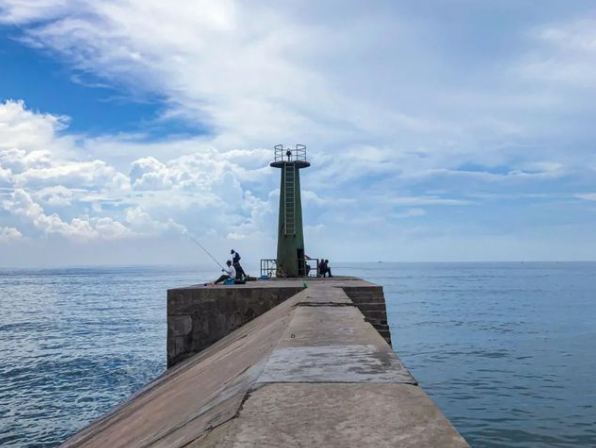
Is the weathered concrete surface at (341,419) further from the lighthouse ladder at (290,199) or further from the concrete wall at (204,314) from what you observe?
the lighthouse ladder at (290,199)

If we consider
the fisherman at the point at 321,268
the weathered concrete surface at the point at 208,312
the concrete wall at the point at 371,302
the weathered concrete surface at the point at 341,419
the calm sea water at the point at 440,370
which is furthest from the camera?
the fisherman at the point at 321,268

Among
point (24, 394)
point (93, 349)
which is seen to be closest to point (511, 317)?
point (93, 349)

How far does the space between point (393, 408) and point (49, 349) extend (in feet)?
66.7

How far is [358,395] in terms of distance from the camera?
10.8ft

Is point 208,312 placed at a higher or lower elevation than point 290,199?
lower

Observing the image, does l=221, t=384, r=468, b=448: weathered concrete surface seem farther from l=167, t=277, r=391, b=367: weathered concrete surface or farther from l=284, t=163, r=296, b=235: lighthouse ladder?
l=284, t=163, r=296, b=235: lighthouse ladder

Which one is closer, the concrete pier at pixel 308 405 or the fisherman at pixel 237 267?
the concrete pier at pixel 308 405

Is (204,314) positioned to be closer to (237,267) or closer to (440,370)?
(237,267)

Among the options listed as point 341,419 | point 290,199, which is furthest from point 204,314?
point 290,199

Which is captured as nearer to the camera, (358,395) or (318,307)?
(358,395)

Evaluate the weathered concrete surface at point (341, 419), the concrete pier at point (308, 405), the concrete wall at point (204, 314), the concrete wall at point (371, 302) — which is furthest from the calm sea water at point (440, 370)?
the weathered concrete surface at point (341, 419)

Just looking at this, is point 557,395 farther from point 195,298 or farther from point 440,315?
point 440,315

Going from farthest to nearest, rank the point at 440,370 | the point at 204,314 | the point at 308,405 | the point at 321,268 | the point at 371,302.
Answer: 1. the point at 321,268
2. the point at 440,370
3. the point at 204,314
4. the point at 371,302
5. the point at 308,405

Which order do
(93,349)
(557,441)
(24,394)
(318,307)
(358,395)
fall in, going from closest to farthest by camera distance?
(358,395) < (318,307) < (557,441) < (24,394) < (93,349)
